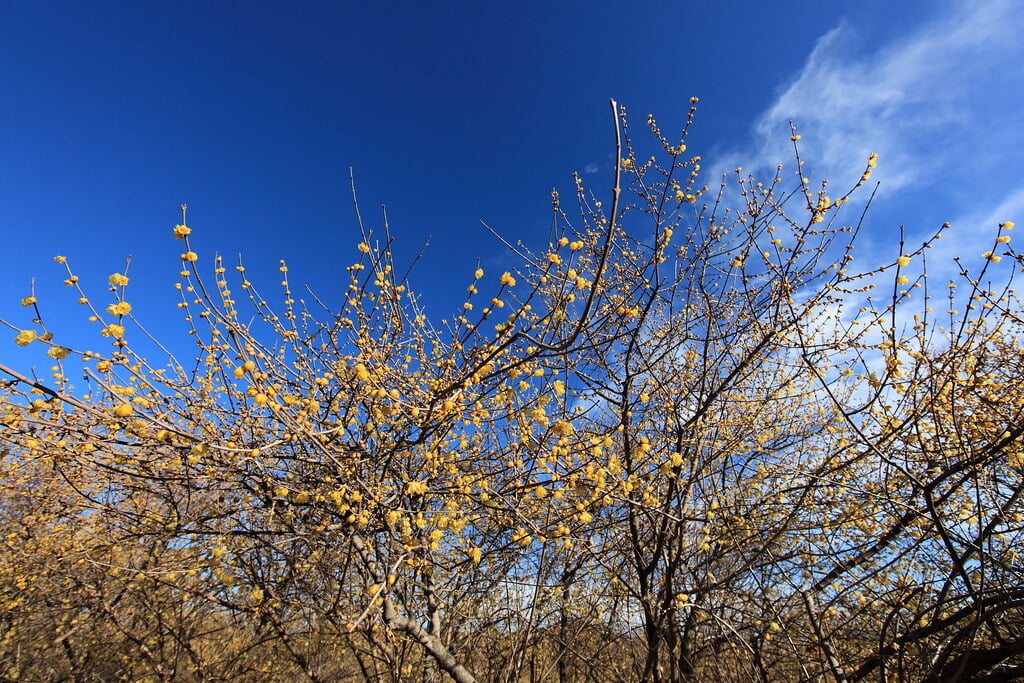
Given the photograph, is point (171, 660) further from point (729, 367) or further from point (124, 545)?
point (729, 367)

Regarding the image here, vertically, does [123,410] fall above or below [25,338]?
below

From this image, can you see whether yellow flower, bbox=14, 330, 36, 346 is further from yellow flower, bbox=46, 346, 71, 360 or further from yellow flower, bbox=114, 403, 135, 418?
yellow flower, bbox=114, 403, 135, 418

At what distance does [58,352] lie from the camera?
1874 millimetres

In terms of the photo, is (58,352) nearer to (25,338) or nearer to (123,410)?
(25,338)

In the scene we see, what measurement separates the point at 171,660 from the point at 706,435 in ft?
21.4

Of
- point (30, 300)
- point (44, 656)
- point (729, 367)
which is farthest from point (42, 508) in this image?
point (729, 367)

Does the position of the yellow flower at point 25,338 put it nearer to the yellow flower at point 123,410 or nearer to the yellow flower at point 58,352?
the yellow flower at point 58,352

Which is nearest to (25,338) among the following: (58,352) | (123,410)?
(58,352)

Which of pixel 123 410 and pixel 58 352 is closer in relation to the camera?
pixel 123 410

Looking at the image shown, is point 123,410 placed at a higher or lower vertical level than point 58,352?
lower

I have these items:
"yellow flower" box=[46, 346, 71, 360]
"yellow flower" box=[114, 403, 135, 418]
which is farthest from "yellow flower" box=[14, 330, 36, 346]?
"yellow flower" box=[114, 403, 135, 418]

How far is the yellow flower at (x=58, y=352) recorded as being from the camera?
1861mm

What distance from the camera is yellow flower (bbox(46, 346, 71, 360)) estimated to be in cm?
186

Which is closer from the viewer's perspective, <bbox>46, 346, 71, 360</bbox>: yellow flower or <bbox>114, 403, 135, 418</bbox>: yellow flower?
<bbox>114, 403, 135, 418</bbox>: yellow flower
